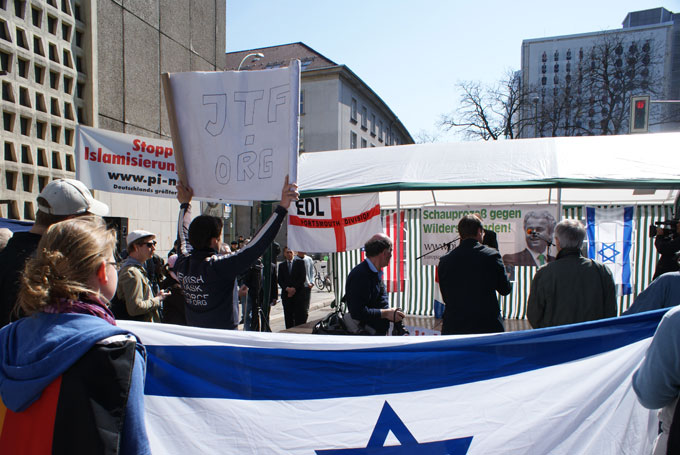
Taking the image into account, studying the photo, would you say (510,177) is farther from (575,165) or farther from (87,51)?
(87,51)

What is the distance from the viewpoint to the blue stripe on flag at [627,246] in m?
6.31

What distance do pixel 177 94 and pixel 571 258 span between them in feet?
10.4

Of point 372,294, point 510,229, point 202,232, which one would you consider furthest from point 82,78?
point 372,294

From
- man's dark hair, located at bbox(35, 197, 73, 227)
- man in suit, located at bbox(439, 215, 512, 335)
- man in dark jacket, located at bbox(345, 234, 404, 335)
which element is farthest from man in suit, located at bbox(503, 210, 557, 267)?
man's dark hair, located at bbox(35, 197, 73, 227)

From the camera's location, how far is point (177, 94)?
3510 millimetres

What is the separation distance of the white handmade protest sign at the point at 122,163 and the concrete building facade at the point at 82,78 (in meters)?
4.25

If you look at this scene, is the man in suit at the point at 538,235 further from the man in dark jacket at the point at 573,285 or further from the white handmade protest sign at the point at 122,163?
the white handmade protest sign at the point at 122,163

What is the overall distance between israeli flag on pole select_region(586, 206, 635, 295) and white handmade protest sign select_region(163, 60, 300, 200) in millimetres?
4888

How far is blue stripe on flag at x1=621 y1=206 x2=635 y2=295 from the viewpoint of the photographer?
20.7 ft

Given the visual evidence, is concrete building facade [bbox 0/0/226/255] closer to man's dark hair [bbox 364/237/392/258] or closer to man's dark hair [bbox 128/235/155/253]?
man's dark hair [bbox 128/235/155/253]

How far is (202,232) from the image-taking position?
2904mm

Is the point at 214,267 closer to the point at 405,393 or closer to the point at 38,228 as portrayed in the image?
the point at 38,228

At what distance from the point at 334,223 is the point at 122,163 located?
2.70 m

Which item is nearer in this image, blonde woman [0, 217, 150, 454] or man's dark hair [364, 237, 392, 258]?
blonde woman [0, 217, 150, 454]
